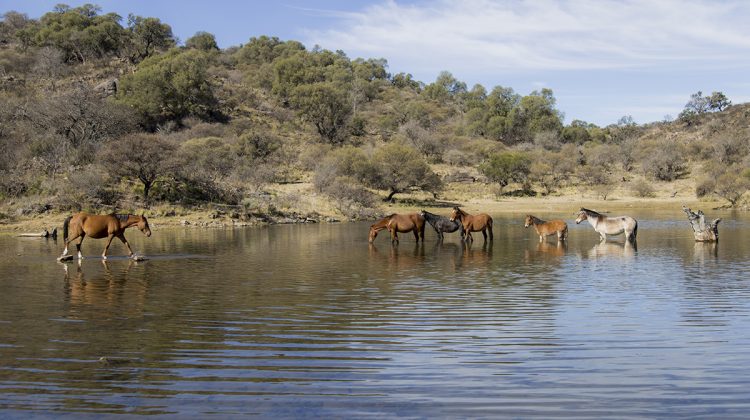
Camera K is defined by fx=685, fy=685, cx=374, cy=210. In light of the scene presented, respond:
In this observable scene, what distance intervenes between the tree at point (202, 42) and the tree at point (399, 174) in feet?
224

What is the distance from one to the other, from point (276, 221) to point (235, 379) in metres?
29.9

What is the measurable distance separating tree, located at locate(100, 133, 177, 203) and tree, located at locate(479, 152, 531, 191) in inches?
1183

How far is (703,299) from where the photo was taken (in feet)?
36.5

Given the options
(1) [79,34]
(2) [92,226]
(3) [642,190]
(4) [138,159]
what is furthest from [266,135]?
(2) [92,226]

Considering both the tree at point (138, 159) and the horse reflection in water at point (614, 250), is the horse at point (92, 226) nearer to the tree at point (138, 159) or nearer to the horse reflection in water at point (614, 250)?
the horse reflection in water at point (614, 250)

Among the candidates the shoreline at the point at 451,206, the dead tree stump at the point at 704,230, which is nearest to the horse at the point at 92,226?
the shoreline at the point at 451,206

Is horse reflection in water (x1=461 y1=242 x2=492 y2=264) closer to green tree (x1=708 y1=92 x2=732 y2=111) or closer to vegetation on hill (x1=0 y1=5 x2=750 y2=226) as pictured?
vegetation on hill (x1=0 y1=5 x2=750 y2=226)

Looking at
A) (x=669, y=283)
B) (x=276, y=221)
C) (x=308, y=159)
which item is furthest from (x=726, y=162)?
(x=669, y=283)

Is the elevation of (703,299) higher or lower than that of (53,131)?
lower

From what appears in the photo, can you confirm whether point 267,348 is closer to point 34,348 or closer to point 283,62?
point 34,348

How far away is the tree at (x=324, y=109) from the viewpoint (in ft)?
242

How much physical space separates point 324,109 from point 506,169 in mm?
24483

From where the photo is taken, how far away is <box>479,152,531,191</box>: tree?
5725cm

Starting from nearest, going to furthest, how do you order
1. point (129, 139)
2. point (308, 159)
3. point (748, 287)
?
point (748, 287), point (129, 139), point (308, 159)
